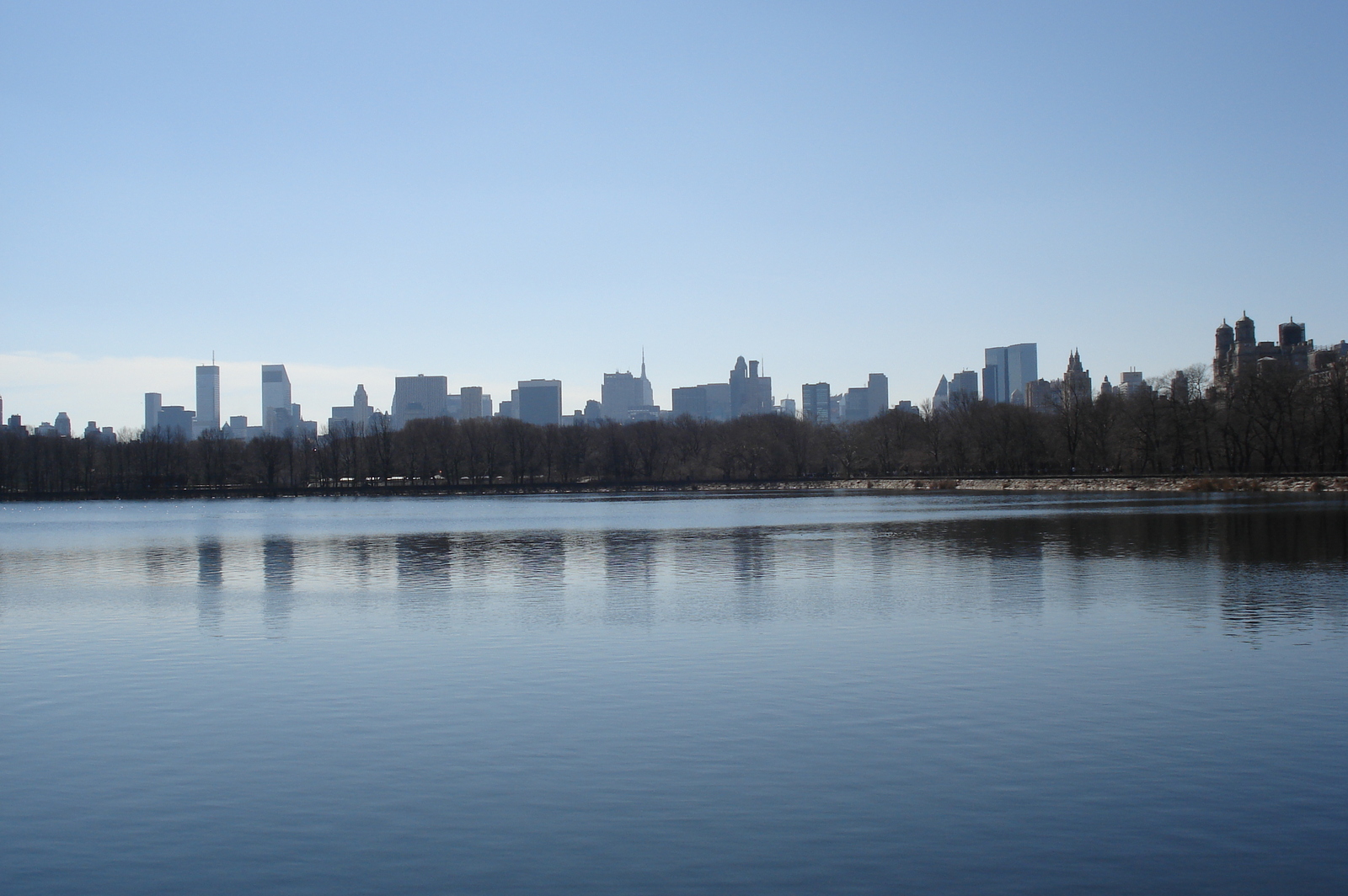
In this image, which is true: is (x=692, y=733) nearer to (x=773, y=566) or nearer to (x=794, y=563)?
(x=773, y=566)

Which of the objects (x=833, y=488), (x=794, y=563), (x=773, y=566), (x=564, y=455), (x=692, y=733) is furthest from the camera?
(x=564, y=455)

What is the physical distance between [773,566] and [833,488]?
94.9 m

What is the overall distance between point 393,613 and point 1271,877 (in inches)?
779

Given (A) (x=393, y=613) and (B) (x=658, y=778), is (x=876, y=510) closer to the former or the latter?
(A) (x=393, y=613)

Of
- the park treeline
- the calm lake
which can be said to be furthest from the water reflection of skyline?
the park treeline

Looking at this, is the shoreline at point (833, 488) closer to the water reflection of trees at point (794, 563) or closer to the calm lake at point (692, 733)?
the water reflection of trees at point (794, 563)

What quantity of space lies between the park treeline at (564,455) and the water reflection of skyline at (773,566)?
65084 mm

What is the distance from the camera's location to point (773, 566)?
34.7 metres

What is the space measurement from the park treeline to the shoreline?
1.01m

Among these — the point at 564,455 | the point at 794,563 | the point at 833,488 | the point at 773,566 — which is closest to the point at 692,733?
the point at 773,566

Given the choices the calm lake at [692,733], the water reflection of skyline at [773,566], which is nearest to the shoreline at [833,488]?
the water reflection of skyline at [773,566]

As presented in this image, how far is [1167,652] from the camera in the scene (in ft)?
59.8

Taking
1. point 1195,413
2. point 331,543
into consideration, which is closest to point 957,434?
point 1195,413

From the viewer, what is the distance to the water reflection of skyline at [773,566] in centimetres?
2553
